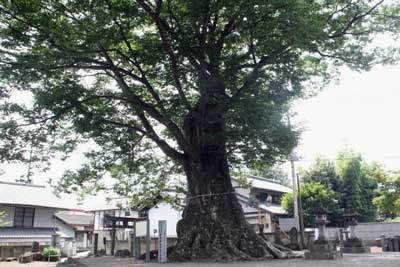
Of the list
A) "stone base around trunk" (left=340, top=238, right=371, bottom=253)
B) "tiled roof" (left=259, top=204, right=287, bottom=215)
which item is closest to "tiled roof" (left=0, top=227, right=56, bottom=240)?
"tiled roof" (left=259, top=204, right=287, bottom=215)

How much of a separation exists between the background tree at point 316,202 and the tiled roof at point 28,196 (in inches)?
787

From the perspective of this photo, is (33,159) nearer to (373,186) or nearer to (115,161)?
(115,161)

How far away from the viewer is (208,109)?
15.5 meters

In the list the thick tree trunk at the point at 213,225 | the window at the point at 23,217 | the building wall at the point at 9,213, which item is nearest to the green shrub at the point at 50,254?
the building wall at the point at 9,213

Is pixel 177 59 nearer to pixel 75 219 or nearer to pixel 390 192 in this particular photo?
pixel 390 192

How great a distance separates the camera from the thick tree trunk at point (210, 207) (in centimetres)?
1399

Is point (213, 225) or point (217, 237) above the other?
point (213, 225)

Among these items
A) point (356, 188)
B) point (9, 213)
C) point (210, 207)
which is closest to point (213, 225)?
point (210, 207)

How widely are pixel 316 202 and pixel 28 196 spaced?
25.0m

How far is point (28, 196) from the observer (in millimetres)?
31094

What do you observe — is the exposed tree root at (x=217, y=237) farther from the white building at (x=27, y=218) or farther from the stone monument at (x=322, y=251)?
the white building at (x=27, y=218)

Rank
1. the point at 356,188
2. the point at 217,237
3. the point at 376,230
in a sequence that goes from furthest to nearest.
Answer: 1. the point at 356,188
2. the point at 376,230
3. the point at 217,237

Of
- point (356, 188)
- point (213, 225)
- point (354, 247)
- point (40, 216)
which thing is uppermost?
point (356, 188)

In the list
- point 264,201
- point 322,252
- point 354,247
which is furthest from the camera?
point 264,201
